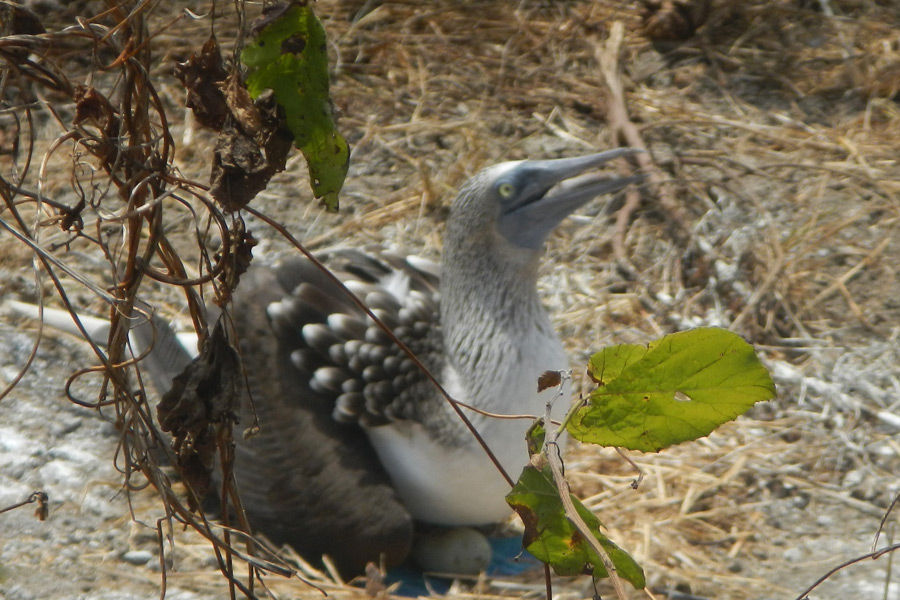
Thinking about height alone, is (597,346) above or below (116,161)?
below

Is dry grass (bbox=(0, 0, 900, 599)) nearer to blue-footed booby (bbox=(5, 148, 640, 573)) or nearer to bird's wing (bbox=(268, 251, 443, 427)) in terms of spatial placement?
blue-footed booby (bbox=(5, 148, 640, 573))

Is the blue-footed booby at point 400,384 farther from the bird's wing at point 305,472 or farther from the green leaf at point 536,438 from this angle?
the green leaf at point 536,438

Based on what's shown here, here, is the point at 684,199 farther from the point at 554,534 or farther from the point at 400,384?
the point at 554,534

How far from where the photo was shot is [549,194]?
130 inches

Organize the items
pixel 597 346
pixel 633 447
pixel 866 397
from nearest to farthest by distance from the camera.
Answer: pixel 633 447 < pixel 866 397 < pixel 597 346

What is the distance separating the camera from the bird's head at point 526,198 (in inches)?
127

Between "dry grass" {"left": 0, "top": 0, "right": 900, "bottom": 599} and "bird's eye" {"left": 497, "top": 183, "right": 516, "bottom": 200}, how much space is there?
1.00 metres

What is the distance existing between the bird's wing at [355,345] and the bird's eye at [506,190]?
1.51 ft

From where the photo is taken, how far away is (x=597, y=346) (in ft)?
13.8

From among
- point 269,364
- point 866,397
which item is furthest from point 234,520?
point 866,397

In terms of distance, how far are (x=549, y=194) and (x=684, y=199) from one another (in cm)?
178

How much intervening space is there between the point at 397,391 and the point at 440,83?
9.59 feet

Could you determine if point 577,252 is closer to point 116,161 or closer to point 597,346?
point 597,346

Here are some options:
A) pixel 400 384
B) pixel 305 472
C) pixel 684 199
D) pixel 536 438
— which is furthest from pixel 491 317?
pixel 684 199
